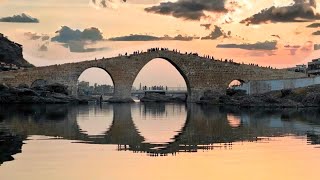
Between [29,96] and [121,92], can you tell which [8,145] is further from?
[121,92]

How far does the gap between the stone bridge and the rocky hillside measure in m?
20.5

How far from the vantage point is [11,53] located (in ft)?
347

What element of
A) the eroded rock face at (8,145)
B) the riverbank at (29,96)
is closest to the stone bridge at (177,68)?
the riverbank at (29,96)

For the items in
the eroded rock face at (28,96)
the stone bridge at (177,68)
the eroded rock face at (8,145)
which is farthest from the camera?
the stone bridge at (177,68)

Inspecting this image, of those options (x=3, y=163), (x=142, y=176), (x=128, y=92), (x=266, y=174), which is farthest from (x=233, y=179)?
(x=128, y=92)

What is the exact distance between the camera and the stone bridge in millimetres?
86425

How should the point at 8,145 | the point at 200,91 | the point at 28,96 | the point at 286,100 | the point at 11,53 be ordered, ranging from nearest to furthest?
the point at 8,145, the point at 286,100, the point at 28,96, the point at 200,91, the point at 11,53

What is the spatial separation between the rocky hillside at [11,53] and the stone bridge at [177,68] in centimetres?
2053

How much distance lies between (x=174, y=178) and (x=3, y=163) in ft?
15.5

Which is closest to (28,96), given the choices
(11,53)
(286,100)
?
(286,100)

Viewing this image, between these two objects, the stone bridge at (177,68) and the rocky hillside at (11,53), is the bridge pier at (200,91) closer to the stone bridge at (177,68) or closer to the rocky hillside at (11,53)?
the stone bridge at (177,68)

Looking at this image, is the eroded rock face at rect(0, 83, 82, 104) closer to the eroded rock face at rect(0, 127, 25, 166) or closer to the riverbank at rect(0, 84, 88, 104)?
the riverbank at rect(0, 84, 88, 104)

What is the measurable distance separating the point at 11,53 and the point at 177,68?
30622 millimetres

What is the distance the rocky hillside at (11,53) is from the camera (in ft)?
340
